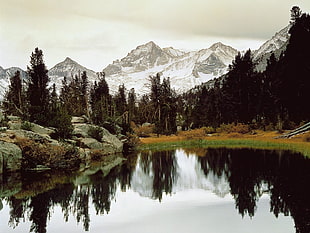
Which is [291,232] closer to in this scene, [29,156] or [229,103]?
[29,156]

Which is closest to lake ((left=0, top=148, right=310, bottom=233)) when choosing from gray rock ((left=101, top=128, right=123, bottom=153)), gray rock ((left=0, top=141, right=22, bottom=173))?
gray rock ((left=0, top=141, right=22, bottom=173))

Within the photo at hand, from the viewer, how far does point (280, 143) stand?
39875 millimetres

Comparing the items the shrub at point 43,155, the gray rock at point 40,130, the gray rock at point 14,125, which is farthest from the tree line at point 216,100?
the shrub at point 43,155

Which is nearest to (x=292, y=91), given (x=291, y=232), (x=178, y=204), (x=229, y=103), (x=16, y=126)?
(x=229, y=103)

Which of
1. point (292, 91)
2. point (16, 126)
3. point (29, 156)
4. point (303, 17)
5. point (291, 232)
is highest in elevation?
point (303, 17)

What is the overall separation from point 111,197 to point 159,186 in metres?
3.53

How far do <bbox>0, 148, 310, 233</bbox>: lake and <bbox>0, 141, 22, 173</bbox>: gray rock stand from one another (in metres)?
1.29

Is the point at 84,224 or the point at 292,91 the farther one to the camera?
the point at 292,91

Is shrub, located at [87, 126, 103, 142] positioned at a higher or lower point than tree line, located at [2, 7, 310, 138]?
lower

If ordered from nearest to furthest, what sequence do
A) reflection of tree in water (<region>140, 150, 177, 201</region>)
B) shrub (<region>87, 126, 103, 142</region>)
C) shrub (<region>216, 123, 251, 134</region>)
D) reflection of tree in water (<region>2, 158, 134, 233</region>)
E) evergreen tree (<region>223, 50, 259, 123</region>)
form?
reflection of tree in water (<region>2, 158, 134, 233</region>)
reflection of tree in water (<region>140, 150, 177, 201</region>)
shrub (<region>87, 126, 103, 142</region>)
shrub (<region>216, 123, 251, 134</region>)
evergreen tree (<region>223, 50, 259, 123</region>)

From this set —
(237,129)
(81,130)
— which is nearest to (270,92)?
(237,129)

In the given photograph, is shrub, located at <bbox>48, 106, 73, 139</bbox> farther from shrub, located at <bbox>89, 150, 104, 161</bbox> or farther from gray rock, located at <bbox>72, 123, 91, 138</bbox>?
shrub, located at <bbox>89, 150, 104, 161</bbox>

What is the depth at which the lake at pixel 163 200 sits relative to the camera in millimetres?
11586

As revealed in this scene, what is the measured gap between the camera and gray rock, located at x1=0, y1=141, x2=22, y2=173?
2355 cm
